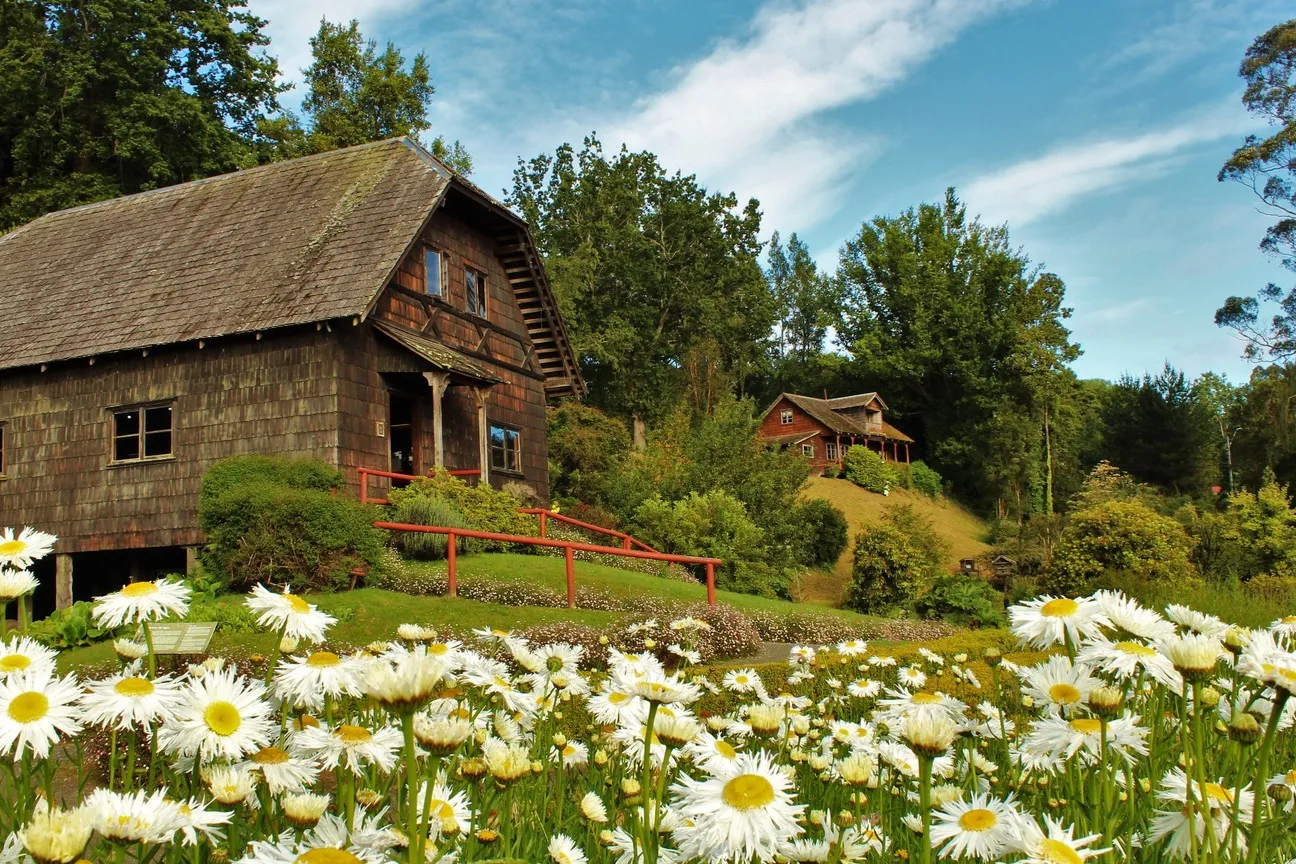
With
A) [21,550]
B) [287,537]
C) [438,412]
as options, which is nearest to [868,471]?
[438,412]

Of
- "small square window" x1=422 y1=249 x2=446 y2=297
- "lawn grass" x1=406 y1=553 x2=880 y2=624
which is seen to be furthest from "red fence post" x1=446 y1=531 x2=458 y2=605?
"small square window" x1=422 y1=249 x2=446 y2=297

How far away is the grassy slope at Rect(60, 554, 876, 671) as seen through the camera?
1123cm

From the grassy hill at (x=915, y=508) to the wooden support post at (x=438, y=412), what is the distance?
17.0 meters

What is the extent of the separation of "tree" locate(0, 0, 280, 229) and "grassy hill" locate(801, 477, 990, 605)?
23.6 metres

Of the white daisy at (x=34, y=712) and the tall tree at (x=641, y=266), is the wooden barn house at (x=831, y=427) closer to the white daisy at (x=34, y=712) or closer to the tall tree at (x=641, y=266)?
the tall tree at (x=641, y=266)

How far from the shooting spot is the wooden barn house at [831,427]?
5259 cm

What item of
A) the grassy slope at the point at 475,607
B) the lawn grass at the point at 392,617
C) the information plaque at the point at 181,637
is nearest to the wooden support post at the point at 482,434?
the grassy slope at the point at 475,607

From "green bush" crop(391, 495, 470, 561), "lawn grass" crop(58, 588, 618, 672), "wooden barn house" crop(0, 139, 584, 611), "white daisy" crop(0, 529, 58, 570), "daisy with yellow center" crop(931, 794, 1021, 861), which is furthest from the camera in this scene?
"wooden barn house" crop(0, 139, 584, 611)

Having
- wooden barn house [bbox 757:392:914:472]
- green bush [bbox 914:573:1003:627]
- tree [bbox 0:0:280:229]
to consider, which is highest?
tree [bbox 0:0:280:229]

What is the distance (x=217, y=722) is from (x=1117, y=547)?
20660 millimetres

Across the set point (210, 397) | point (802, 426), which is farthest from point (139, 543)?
point (802, 426)

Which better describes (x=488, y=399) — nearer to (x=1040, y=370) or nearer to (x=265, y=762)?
(x=265, y=762)

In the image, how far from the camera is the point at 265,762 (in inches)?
79.4

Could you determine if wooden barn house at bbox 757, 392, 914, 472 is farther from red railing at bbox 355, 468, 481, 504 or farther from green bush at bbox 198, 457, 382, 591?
green bush at bbox 198, 457, 382, 591
